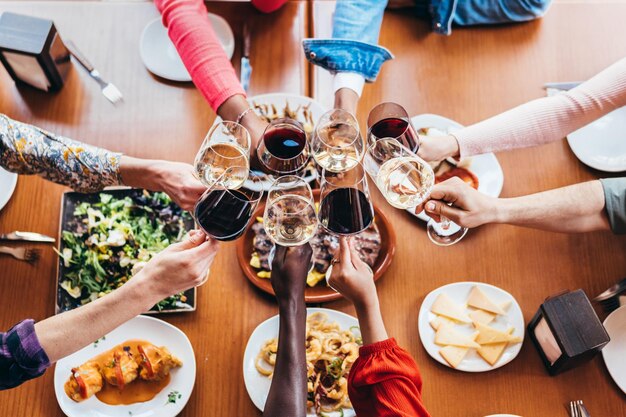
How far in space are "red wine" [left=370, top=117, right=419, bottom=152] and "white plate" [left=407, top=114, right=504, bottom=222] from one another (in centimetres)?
31

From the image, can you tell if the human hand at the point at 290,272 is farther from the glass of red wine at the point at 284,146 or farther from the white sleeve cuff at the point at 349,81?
the white sleeve cuff at the point at 349,81

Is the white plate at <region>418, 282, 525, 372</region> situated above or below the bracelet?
below

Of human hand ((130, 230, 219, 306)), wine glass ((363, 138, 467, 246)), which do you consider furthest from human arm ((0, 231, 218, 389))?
wine glass ((363, 138, 467, 246))

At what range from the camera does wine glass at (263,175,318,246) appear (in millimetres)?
1495

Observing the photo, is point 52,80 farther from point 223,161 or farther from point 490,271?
point 490,271

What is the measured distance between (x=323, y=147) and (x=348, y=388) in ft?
2.29

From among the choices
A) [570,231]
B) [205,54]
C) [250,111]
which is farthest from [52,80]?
[570,231]

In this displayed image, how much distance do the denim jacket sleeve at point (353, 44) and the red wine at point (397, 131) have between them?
383 millimetres

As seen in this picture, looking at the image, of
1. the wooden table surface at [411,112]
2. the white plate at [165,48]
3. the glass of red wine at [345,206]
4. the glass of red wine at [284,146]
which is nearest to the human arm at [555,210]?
the wooden table surface at [411,112]

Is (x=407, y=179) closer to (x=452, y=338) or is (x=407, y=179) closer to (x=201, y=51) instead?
(x=452, y=338)

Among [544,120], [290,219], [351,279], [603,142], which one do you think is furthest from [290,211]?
[603,142]

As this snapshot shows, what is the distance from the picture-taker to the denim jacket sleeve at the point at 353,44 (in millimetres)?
1938

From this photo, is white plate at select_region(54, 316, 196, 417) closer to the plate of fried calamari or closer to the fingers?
the plate of fried calamari

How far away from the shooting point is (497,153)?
79.0 inches
